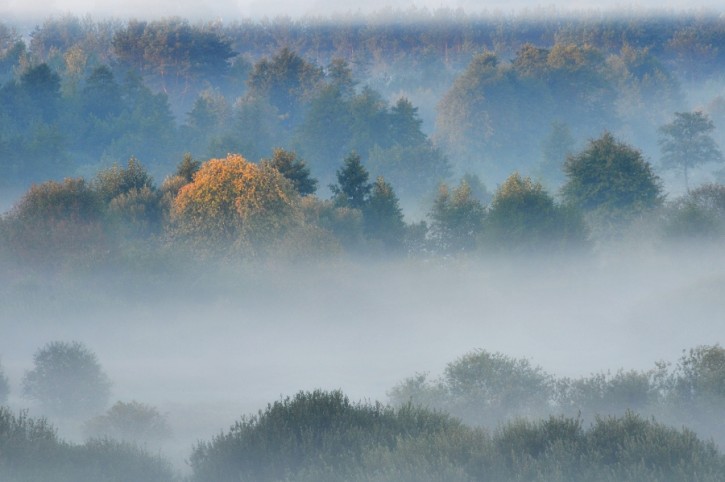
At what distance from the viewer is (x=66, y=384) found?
1969 inches

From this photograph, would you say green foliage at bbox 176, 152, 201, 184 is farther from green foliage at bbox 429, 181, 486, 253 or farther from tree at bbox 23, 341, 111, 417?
tree at bbox 23, 341, 111, 417

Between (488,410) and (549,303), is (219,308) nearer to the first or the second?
(549,303)

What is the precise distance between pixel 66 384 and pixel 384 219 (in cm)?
4167

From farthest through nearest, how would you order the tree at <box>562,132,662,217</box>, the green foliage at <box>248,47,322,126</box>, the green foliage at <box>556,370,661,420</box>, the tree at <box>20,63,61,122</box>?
the green foliage at <box>248,47,322,126</box>, the tree at <box>20,63,61,122</box>, the tree at <box>562,132,662,217</box>, the green foliage at <box>556,370,661,420</box>

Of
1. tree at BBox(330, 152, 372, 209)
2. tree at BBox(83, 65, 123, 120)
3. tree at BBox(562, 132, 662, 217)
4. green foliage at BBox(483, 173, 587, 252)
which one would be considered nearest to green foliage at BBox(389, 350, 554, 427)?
green foliage at BBox(483, 173, 587, 252)

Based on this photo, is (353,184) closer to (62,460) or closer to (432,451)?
(62,460)

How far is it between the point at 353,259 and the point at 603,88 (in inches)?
4285

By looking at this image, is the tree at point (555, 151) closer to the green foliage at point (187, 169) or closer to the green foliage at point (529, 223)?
the green foliage at point (529, 223)

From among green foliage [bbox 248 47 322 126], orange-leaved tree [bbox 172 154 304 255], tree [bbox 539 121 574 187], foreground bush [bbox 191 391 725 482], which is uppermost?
green foliage [bbox 248 47 322 126]

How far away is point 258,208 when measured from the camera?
7175cm

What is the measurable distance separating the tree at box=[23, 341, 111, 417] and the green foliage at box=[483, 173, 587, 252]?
37.7m

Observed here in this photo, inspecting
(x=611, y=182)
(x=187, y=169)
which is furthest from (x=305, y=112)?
(x=611, y=182)

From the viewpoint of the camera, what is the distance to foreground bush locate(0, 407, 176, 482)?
21.7m

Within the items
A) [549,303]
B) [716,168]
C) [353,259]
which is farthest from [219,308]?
[716,168]
